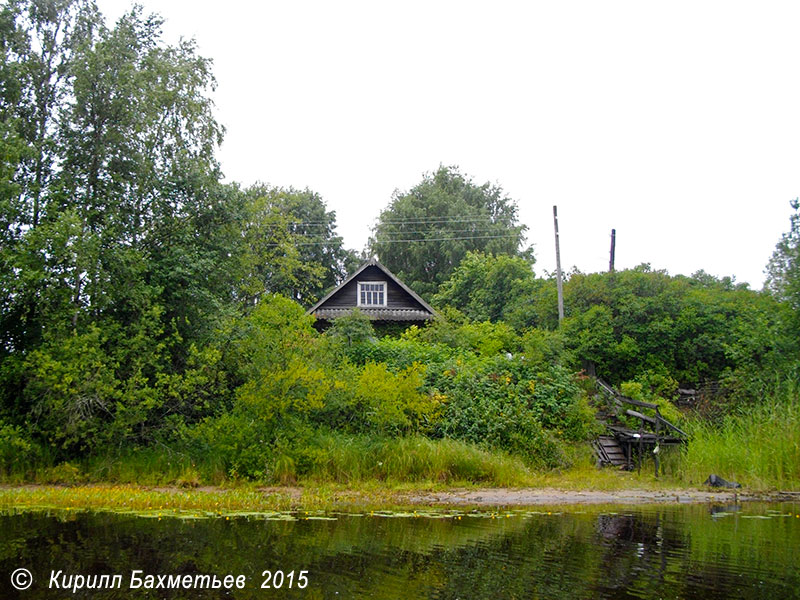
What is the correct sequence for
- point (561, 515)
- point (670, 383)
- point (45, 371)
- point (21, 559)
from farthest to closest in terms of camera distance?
point (670, 383), point (45, 371), point (561, 515), point (21, 559)

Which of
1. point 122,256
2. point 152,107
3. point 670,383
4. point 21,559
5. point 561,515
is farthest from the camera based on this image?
point 670,383

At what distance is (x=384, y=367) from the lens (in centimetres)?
1788

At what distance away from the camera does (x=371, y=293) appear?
3597 cm

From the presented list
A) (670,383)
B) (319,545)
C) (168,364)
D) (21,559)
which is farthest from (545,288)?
(21,559)

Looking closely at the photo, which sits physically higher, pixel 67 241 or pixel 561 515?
pixel 67 241

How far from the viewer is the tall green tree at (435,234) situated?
55.9 m

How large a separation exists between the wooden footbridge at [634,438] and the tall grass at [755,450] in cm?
72

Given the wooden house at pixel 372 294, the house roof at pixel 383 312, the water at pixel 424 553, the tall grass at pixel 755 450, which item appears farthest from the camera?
the wooden house at pixel 372 294

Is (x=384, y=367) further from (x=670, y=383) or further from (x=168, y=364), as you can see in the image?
(x=670, y=383)

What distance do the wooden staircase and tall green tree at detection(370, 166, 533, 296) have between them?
3494cm

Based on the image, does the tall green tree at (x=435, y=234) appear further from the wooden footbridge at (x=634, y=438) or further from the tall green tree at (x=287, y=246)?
the wooden footbridge at (x=634, y=438)

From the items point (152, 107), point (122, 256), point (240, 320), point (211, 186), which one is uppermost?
point (152, 107)

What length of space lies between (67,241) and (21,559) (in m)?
10.1

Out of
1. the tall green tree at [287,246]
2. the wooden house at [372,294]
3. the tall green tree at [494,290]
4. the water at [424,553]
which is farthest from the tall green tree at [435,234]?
the water at [424,553]
